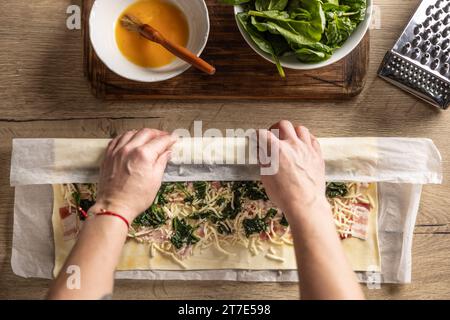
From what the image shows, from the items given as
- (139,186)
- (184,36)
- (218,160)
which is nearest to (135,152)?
(139,186)

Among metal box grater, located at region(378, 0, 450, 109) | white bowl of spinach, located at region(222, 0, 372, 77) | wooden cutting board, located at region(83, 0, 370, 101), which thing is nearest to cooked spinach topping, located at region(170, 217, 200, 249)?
wooden cutting board, located at region(83, 0, 370, 101)

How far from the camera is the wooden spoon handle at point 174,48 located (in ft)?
4.51

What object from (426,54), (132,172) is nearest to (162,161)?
(132,172)

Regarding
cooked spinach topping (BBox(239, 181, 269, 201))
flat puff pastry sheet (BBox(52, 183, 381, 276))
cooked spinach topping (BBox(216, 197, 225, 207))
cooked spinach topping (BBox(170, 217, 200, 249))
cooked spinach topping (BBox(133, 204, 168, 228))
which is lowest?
flat puff pastry sheet (BBox(52, 183, 381, 276))

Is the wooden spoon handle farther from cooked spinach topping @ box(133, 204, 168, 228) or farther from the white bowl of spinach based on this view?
cooked spinach topping @ box(133, 204, 168, 228)

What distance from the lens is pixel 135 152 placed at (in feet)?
4.68

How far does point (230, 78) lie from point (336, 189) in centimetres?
46

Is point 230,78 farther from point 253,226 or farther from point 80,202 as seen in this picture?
point 80,202

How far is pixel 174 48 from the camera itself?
1.38m

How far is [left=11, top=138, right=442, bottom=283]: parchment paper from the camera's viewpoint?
58.3 inches

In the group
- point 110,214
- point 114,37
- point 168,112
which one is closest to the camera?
point 110,214

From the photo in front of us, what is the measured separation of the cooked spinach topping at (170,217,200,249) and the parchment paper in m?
0.09

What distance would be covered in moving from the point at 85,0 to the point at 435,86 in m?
1.08

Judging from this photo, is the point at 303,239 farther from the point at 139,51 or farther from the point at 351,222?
the point at 139,51
